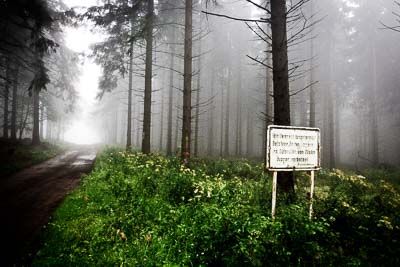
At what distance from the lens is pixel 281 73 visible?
5484 millimetres

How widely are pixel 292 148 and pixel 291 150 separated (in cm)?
5

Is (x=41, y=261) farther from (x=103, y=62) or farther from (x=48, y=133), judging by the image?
(x=48, y=133)

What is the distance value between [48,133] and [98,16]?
121 ft

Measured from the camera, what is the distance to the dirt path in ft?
14.5

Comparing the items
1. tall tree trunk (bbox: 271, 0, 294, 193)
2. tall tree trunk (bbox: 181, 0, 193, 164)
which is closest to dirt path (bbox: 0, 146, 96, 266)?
tall tree trunk (bbox: 181, 0, 193, 164)

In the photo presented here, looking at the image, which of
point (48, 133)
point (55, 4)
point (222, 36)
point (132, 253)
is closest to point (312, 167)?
point (132, 253)

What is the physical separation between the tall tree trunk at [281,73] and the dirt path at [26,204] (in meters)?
5.70

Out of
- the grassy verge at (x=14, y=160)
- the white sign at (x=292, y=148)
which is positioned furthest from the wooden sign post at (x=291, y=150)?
the grassy verge at (x=14, y=160)

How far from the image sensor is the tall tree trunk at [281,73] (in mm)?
5484

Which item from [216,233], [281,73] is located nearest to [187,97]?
[281,73]

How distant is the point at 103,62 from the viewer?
61.1 feet

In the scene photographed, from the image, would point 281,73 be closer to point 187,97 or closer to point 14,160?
point 187,97

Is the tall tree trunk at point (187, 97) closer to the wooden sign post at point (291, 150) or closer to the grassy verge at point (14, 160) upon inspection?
the wooden sign post at point (291, 150)

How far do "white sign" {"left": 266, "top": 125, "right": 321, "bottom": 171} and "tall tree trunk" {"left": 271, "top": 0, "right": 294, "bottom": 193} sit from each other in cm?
67
